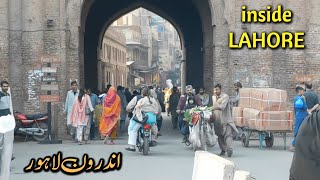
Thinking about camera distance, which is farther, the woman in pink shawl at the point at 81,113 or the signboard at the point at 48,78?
the signboard at the point at 48,78

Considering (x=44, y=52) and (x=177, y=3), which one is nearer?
(x=44, y=52)

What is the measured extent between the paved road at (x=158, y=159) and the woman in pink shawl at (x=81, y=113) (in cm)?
43

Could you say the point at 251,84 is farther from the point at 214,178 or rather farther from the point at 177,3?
the point at 214,178

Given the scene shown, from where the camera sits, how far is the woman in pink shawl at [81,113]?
15.2 metres

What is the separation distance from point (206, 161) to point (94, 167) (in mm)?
5924

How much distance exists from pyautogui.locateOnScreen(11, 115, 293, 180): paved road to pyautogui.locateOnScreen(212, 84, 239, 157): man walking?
1.08 ft

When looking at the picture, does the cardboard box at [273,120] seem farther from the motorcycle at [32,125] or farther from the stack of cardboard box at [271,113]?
the motorcycle at [32,125]

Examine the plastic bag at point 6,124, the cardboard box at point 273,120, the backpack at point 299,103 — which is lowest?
the cardboard box at point 273,120

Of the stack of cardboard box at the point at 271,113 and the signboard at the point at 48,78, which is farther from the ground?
the signboard at the point at 48,78

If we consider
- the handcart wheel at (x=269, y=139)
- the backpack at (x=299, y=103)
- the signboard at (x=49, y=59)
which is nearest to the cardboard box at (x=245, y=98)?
the handcart wheel at (x=269, y=139)

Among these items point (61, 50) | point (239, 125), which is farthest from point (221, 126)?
point (61, 50)

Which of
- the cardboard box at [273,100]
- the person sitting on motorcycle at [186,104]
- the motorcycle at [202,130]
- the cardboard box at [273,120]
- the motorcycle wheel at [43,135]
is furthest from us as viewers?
the motorcycle wheel at [43,135]

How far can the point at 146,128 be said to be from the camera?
490 inches

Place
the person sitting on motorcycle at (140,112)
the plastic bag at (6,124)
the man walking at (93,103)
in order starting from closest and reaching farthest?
the plastic bag at (6,124) → the person sitting on motorcycle at (140,112) → the man walking at (93,103)
